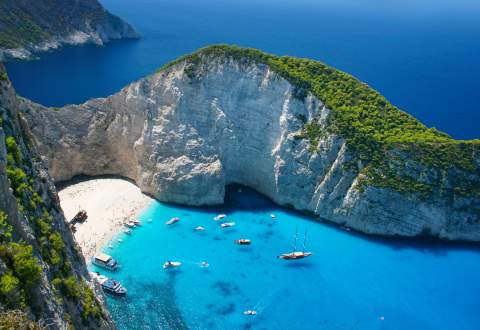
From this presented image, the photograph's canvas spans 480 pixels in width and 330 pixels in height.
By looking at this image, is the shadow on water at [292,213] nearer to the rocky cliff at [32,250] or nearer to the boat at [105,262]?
the boat at [105,262]

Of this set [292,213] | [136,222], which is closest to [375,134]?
[292,213]

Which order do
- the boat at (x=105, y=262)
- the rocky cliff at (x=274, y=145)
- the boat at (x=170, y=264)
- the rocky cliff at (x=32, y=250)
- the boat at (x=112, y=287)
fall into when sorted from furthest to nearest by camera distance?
1. the rocky cliff at (x=274, y=145)
2. the boat at (x=170, y=264)
3. the boat at (x=105, y=262)
4. the boat at (x=112, y=287)
5. the rocky cliff at (x=32, y=250)

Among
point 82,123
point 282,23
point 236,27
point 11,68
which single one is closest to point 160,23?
point 236,27

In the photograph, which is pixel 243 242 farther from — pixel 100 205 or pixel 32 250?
pixel 32 250

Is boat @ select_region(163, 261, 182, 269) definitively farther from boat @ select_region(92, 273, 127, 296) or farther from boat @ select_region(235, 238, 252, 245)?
boat @ select_region(235, 238, 252, 245)

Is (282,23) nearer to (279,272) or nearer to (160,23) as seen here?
(160,23)

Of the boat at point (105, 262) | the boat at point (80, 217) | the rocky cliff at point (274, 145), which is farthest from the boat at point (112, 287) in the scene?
the rocky cliff at point (274, 145)
